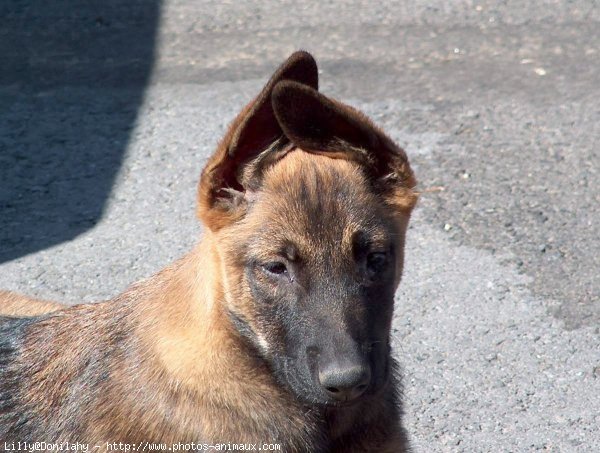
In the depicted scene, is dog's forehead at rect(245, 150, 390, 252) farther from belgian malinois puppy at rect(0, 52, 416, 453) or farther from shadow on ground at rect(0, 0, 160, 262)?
shadow on ground at rect(0, 0, 160, 262)

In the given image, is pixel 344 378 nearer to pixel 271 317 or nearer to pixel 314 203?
pixel 271 317

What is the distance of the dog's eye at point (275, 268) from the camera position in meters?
3.34

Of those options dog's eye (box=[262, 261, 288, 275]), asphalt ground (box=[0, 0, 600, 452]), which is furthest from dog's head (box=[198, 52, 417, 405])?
asphalt ground (box=[0, 0, 600, 452])

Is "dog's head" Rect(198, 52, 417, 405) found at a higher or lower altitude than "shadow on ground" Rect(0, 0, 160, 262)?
higher

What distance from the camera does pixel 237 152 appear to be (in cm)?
345

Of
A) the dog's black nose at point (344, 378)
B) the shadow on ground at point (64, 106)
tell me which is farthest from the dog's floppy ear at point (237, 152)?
the shadow on ground at point (64, 106)

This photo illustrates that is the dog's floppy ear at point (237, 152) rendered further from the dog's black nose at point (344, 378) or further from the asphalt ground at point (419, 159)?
the asphalt ground at point (419, 159)

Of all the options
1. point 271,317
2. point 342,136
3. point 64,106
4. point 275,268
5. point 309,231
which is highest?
point 342,136

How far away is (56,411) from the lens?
11.8 ft

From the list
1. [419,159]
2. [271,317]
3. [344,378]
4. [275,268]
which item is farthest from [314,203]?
[419,159]

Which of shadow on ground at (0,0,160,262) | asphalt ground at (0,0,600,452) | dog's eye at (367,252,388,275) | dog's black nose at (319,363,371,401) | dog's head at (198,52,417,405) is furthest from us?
shadow on ground at (0,0,160,262)

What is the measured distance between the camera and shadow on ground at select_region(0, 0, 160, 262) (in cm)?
620

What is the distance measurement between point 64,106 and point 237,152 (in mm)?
4369

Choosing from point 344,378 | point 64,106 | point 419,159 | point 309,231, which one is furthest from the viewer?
point 64,106
